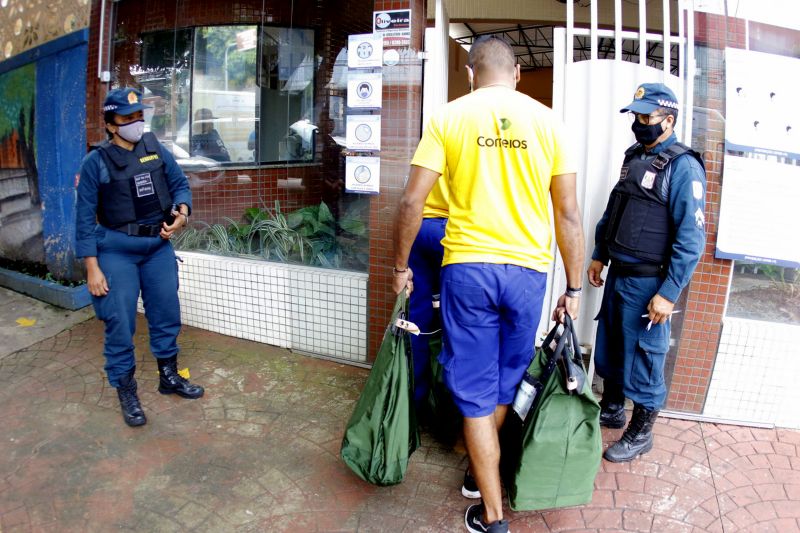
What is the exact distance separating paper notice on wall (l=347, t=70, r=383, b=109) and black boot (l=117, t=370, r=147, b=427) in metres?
2.24

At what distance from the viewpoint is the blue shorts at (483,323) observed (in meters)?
2.40

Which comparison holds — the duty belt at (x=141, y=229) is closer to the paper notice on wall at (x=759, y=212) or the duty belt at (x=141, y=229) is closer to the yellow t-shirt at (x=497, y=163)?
the yellow t-shirt at (x=497, y=163)

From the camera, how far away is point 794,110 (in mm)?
3227

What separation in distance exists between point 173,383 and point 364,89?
2.30 m

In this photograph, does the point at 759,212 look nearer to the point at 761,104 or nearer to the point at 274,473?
the point at 761,104

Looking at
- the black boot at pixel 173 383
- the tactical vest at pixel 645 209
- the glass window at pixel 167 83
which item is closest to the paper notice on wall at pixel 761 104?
the tactical vest at pixel 645 209

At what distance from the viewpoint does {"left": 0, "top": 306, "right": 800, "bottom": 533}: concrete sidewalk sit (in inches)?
106

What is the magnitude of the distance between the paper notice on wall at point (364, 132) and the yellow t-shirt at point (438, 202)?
3.49 feet

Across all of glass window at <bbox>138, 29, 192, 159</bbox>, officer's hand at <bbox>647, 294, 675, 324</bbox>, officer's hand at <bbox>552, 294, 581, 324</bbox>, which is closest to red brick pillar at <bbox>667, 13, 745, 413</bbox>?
officer's hand at <bbox>647, 294, 675, 324</bbox>

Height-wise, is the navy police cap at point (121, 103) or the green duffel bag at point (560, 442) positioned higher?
the navy police cap at point (121, 103)

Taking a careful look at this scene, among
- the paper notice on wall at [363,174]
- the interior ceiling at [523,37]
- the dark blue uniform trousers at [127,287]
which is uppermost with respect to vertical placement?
the interior ceiling at [523,37]

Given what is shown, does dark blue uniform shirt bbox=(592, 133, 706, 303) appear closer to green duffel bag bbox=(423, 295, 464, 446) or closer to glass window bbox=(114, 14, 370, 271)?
green duffel bag bbox=(423, 295, 464, 446)

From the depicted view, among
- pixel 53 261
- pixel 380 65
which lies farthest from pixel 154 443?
pixel 53 261

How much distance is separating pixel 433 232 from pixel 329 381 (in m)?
1.58
